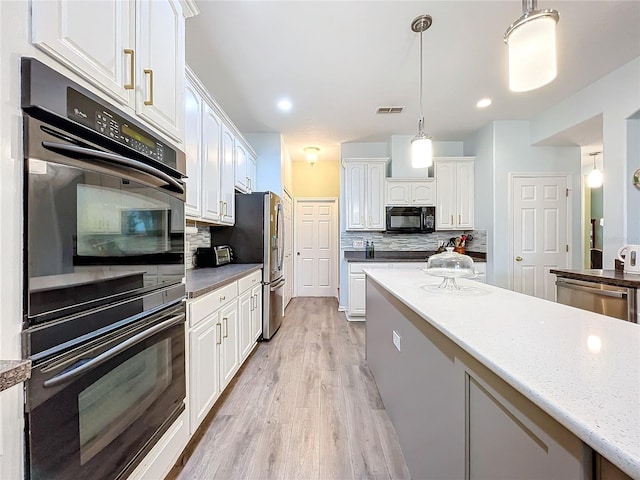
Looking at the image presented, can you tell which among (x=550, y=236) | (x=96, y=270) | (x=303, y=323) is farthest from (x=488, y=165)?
(x=96, y=270)

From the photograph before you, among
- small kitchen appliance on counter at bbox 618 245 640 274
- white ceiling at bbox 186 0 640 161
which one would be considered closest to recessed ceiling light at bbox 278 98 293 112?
white ceiling at bbox 186 0 640 161

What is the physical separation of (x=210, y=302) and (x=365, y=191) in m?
3.26

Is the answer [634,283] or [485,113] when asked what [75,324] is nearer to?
[634,283]

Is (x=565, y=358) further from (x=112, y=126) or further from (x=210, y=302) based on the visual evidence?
(x=210, y=302)

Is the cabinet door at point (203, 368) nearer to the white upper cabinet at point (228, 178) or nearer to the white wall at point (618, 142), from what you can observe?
the white upper cabinet at point (228, 178)

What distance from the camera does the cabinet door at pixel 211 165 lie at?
7.45ft

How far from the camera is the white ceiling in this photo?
1.99 metres

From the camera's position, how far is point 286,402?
6.59 feet

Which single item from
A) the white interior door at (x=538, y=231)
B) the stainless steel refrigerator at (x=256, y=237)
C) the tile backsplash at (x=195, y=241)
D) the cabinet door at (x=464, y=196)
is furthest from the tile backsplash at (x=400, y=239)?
the tile backsplash at (x=195, y=241)

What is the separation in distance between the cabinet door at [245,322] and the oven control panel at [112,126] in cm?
148

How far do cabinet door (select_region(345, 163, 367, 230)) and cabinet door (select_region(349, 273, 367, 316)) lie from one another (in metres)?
0.87

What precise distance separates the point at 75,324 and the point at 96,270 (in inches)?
6.4

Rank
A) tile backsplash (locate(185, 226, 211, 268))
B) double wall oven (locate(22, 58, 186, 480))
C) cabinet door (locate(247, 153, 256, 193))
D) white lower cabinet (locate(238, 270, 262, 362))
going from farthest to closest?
cabinet door (locate(247, 153, 256, 193)) → tile backsplash (locate(185, 226, 211, 268)) → white lower cabinet (locate(238, 270, 262, 362)) → double wall oven (locate(22, 58, 186, 480))

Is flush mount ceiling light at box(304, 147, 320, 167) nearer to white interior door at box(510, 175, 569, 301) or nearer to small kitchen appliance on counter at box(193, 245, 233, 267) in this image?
small kitchen appliance on counter at box(193, 245, 233, 267)
